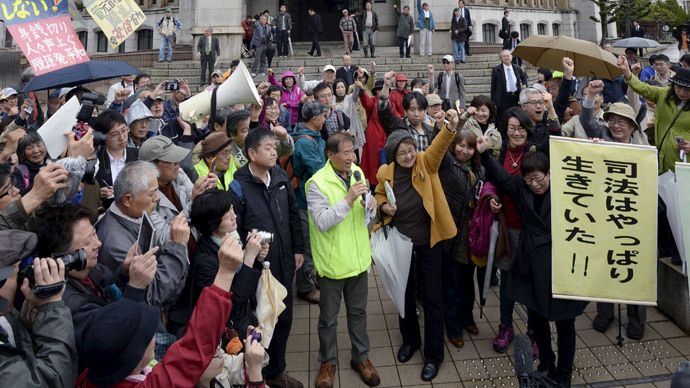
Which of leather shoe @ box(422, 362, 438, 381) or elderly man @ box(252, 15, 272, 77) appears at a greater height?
elderly man @ box(252, 15, 272, 77)

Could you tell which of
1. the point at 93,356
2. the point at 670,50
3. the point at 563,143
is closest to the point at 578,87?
the point at 563,143

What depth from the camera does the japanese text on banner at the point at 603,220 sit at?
4.00 m

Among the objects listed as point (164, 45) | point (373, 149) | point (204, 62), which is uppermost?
point (164, 45)

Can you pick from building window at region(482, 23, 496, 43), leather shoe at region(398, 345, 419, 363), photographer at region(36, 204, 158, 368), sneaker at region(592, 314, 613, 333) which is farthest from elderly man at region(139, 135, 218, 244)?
building window at region(482, 23, 496, 43)

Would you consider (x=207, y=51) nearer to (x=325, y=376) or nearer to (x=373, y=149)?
(x=373, y=149)

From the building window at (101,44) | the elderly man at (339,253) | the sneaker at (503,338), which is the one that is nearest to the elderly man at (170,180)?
the elderly man at (339,253)

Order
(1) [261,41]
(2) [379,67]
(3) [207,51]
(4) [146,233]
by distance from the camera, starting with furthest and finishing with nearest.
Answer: (2) [379,67] → (1) [261,41] → (3) [207,51] → (4) [146,233]

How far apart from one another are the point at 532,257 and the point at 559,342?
28.1 inches

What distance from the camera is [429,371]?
432 centimetres

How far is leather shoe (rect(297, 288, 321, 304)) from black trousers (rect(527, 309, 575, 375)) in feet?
7.90

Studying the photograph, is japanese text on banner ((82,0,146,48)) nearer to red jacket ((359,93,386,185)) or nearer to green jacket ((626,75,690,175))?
red jacket ((359,93,386,185))

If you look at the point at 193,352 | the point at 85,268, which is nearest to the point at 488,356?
the point at 193,352

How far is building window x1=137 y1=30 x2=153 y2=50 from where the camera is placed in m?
27.2

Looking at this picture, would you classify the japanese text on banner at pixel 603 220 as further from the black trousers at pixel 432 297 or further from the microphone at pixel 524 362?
the microphone at pixel 524 362
